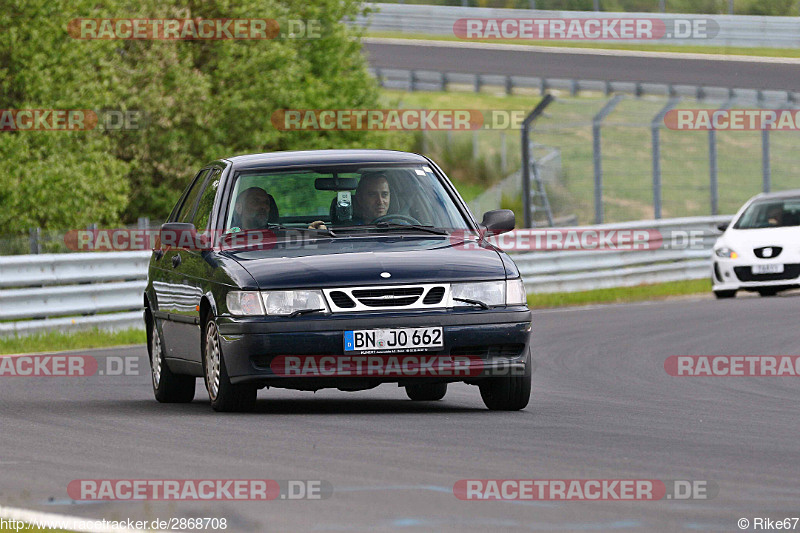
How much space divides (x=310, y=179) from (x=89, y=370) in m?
4.32

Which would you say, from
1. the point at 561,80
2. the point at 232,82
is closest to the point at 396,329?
the point at 232,82

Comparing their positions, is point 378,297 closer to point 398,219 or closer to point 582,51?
point 398,219

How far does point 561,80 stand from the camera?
145ft

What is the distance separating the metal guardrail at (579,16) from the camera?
150 feet

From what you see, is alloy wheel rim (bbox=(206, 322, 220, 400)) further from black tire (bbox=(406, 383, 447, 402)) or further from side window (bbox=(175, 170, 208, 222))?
side window (bbox=(175, 170, 208, 222))

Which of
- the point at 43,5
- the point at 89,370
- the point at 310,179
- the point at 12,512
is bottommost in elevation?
the point at 89,370

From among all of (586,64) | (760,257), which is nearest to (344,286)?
(760,257)

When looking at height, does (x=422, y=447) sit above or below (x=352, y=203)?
below

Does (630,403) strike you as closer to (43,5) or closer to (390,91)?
(43,5)

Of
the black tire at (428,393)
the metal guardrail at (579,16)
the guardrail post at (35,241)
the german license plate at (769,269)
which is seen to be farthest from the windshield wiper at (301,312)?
the metal guardrail at (579,16)

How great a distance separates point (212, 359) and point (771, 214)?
15421 millimetres

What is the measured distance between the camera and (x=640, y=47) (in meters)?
51.6

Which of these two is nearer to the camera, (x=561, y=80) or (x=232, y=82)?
(x=232, y=82)

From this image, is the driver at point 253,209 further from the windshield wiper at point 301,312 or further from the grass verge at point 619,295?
the grass verge at point 619,295
